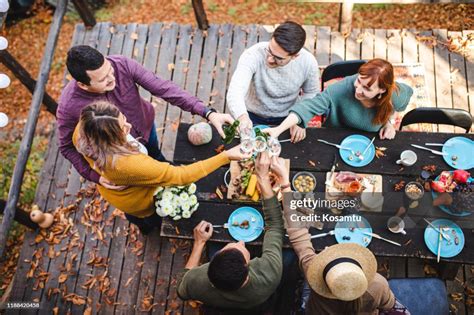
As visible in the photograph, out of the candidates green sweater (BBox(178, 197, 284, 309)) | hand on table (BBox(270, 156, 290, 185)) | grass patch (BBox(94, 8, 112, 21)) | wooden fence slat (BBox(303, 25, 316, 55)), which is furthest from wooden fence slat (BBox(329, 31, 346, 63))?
grass patch (BBox(94, 8, 112, 21))

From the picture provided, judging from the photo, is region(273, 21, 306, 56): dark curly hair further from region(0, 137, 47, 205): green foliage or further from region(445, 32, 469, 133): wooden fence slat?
region(0, 137, 47, 205): green foliage

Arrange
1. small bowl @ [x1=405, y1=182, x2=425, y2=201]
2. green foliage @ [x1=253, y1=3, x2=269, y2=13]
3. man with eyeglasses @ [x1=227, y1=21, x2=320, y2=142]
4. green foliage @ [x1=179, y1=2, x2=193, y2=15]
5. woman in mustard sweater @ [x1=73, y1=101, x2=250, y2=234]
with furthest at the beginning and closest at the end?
green foliage @ [x1=179, y1=2, x2=193, y2=15] → green foliage @ [x1=253, y1=3, x2=269, y2=13] → man with eyeglasses @ [x1=227, y1=21, x2=320, y2=142] → small bowl @ [x1=405, y1=182, x2=425, y2=201] → woman in mustard sweater @ [x1=73, y1=101, x2=250, y2=234]

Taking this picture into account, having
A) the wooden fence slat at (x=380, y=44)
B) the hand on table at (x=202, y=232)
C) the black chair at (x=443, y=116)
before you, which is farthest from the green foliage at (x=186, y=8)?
the hand on table at (x=202, y=232)

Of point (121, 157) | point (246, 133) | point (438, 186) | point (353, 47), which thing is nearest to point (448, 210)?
point (438, 186)

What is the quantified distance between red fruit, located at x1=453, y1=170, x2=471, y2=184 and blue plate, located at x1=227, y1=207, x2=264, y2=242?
1586 millimetres

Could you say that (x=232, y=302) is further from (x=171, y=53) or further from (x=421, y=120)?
(x=171, y=53)

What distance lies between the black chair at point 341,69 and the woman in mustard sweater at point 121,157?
1634mm

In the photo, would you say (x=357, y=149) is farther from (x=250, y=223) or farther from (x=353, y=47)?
(x=353, y=47)

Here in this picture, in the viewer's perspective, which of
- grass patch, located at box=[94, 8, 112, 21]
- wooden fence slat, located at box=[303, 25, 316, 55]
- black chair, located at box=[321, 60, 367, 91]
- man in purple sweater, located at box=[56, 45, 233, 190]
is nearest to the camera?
man in purple sweater, located at box=[56, 45, 233, 190]

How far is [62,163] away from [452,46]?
17.0 feet

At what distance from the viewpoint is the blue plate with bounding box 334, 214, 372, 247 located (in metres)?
3.23

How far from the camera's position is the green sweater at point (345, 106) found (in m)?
3.62

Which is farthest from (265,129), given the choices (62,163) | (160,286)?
(62,163)

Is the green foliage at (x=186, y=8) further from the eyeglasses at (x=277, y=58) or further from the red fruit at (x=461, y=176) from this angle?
the red fruit at (x=461, y=176)
